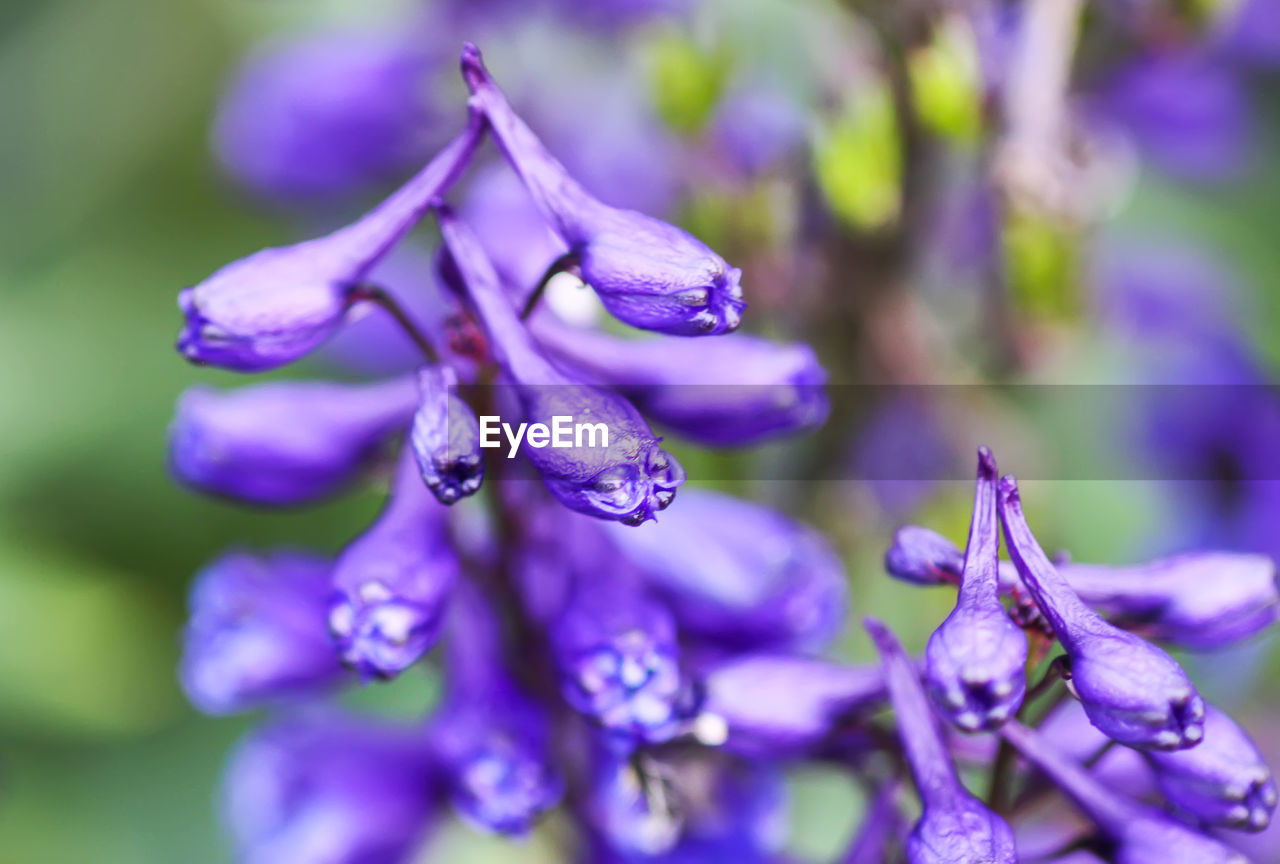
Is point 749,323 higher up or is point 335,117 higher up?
point 335,117

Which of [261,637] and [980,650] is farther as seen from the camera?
[261,637]

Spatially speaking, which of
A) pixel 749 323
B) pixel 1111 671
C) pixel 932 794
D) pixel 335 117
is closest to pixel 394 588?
pixel 932 794

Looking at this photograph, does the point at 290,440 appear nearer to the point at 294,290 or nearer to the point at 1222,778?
the point at 294,290

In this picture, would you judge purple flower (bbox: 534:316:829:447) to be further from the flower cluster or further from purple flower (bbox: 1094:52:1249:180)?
purple flower (bbox: 1094:52:1249:180)

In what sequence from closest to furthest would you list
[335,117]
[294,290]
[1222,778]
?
1. [1222,778]
2. [294,290]
3. [335,117]

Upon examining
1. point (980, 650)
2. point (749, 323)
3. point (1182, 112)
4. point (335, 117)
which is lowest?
point (980, 650)

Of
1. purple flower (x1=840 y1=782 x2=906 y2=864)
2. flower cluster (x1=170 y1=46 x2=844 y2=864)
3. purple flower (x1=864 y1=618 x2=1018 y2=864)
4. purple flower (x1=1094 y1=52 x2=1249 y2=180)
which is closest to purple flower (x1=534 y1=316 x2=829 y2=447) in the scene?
flower cluster (x1=170 y1=46 x2=844 y2=864)

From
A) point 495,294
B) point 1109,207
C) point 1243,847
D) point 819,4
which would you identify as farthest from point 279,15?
point 1243,847

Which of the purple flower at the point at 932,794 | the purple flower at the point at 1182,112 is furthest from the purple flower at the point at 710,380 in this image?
the purple flower at the point at 1182,112
